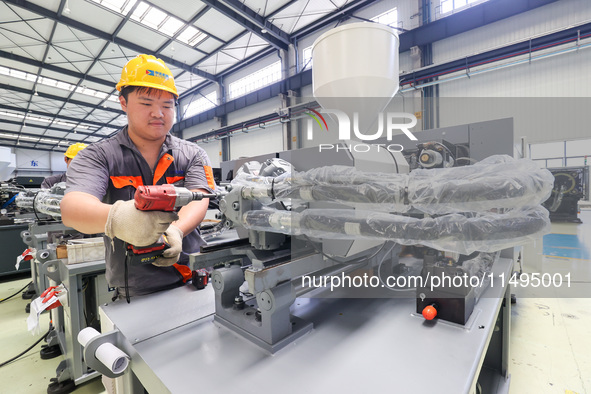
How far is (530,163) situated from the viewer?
441 millimetres

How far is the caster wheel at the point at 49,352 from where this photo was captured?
1662mm

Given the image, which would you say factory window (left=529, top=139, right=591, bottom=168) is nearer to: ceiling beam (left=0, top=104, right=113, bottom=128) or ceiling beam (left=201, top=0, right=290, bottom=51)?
ceiling beam (left=201, top=0, right=290, bottom=51)

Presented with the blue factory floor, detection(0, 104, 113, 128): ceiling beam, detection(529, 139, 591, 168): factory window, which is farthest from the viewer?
detection(0, 104, 113, 128): ceiling beam

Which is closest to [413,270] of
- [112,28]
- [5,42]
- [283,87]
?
[283,87]

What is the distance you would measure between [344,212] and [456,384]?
12.4 inches

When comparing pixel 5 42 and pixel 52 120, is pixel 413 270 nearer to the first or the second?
pixel 5 42

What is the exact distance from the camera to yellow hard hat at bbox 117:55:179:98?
Result: 812mm

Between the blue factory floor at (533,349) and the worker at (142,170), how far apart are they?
3.33ft

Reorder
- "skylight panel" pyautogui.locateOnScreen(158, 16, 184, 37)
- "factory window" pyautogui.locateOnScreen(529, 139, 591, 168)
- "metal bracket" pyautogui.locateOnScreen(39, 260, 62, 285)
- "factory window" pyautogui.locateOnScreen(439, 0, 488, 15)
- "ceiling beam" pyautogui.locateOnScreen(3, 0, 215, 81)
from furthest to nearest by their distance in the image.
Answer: "factory window" pyautogui.locateOnScreen(529, 139, 591, 168) < "skylight panel" pyautogui.locateOnScreen(158, 16, 184, 37) < "ceiling beam" pyautogui.locateOnScreen(3, 0, 215, 81) < "factory window" pyautogui.locateOnScreen(439, 0, 488, 15) < "metal bracket" pyautogui.locateOnScreen(39, 260, 62, 285)

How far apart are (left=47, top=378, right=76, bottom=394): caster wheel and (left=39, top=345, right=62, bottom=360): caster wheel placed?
14.8 inches

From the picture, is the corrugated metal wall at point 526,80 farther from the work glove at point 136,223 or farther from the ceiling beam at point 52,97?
the ceiling beam at point 52,97

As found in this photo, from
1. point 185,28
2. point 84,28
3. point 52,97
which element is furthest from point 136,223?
point 52,97

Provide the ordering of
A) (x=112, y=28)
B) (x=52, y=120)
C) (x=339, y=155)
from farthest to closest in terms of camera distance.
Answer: (x=52, y=120) → (x=112, y=28) → (x=339, y=155)

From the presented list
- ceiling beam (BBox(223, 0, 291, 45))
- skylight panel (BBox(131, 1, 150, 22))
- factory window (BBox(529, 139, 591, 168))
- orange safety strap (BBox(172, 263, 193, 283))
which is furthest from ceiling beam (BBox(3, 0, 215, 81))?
factory window (BBox(529, 139, 591, 168))
